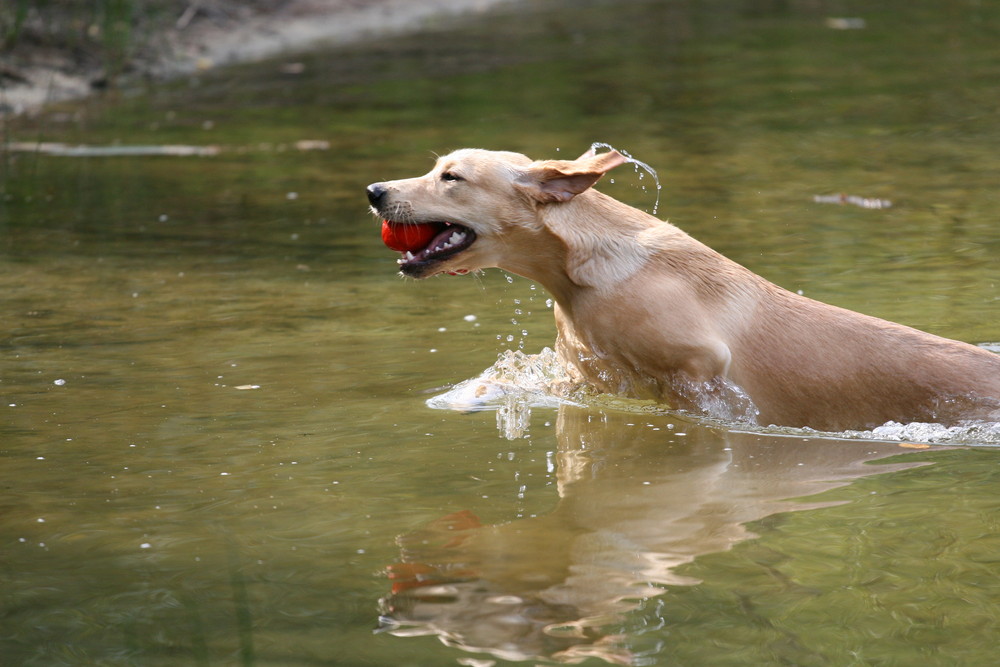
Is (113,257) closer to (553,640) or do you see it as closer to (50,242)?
(50,242)

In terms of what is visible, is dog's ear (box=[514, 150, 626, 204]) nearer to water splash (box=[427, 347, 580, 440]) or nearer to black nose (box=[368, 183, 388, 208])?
black nose (box=[368, 183, 388, 208])

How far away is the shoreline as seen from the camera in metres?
16.2

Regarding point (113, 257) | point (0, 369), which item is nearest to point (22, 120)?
point (113, 257)

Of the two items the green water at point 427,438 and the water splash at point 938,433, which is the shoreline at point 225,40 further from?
the water splash at point 938,433

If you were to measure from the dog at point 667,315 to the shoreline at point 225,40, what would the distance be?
396 inches

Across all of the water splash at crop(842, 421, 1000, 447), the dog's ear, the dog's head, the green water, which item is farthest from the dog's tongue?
the water splash at crop(842, 421, 1000, 447)

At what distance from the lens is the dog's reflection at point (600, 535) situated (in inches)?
160

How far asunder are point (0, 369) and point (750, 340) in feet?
12.3

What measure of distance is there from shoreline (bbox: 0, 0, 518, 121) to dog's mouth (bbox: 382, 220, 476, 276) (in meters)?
9.92

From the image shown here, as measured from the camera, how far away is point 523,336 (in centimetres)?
762

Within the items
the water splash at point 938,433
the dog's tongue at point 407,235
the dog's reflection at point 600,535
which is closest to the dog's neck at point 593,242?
the dog's tongue at point 407,235

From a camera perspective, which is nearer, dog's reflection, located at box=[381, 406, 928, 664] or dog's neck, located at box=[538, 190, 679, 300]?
dog's reflection, located at box=[381, 406, 928, 664]

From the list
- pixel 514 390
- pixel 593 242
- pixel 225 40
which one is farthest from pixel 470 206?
pixel 225 40

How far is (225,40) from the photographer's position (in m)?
19.6
